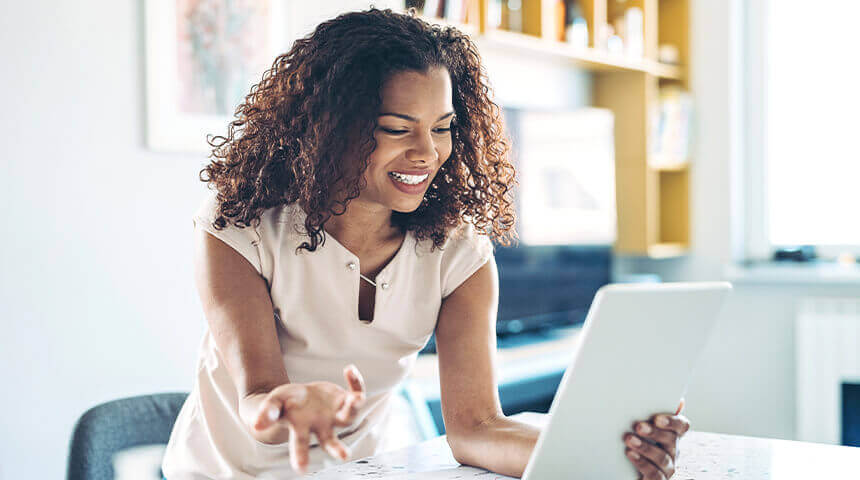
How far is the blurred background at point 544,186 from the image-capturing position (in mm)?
1923

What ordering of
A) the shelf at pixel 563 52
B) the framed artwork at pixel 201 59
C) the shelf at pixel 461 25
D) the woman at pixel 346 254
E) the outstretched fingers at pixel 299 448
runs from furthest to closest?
the shelf at pixel 563 52 → the shelf at pixel 461 25 → the framed artwork at pixel 201 59 → the woman at pixel 346 254 → the outstretched fingers at pixel 299 448

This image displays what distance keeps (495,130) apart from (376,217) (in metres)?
0.30

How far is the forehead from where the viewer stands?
46.1 inches

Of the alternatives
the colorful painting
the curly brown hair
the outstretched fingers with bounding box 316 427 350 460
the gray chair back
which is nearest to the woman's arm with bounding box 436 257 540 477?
the curly brown hair

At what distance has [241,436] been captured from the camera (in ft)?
4.10

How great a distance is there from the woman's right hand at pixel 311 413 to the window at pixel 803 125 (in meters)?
3.51

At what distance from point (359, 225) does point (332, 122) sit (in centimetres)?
18

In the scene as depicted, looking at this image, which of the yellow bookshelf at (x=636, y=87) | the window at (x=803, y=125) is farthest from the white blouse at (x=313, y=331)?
the window at (x=803, y=125)

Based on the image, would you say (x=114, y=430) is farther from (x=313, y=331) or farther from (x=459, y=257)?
Result: (x=459, y=257)

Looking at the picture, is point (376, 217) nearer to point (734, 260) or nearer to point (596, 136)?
point (596, 136)

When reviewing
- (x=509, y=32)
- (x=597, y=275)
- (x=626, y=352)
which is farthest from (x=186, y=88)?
(x=597, y=275)

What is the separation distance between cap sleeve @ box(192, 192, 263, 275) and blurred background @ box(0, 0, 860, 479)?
2.52 ft

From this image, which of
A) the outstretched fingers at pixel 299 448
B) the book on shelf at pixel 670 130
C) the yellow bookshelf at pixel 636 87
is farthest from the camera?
the book on shelf at pixel 670 130

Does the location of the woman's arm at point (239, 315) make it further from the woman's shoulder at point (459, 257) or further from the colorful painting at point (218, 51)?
the colorful painting at point (218, 51)
